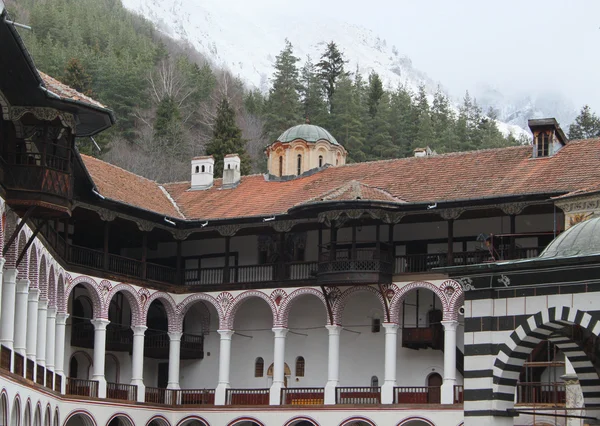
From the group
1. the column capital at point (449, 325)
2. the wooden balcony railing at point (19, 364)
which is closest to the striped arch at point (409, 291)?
the column capital at point (449, 325)

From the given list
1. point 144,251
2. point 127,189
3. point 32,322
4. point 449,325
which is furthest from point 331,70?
point 32,322

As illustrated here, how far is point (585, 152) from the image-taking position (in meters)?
40.5

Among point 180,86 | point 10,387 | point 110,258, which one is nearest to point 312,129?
point 110,258

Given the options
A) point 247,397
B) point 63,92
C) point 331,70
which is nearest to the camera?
point 63,92

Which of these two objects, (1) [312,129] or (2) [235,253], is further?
(1) [312,129]

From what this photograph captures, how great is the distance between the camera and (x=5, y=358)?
30.8m

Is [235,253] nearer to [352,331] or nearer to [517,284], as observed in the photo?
[352,331]

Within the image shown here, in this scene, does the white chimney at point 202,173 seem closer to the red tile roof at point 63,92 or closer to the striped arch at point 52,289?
the striped arch at point 52,289

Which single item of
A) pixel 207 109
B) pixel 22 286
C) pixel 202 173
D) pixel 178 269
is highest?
pixel 207 109

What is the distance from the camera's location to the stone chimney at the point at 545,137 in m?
41.3

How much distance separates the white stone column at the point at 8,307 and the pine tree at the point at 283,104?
152 ft

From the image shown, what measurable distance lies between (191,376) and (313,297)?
557 centimetres

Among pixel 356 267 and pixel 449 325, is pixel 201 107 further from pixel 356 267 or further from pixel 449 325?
pixel 449 325

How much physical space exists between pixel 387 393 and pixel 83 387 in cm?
960
